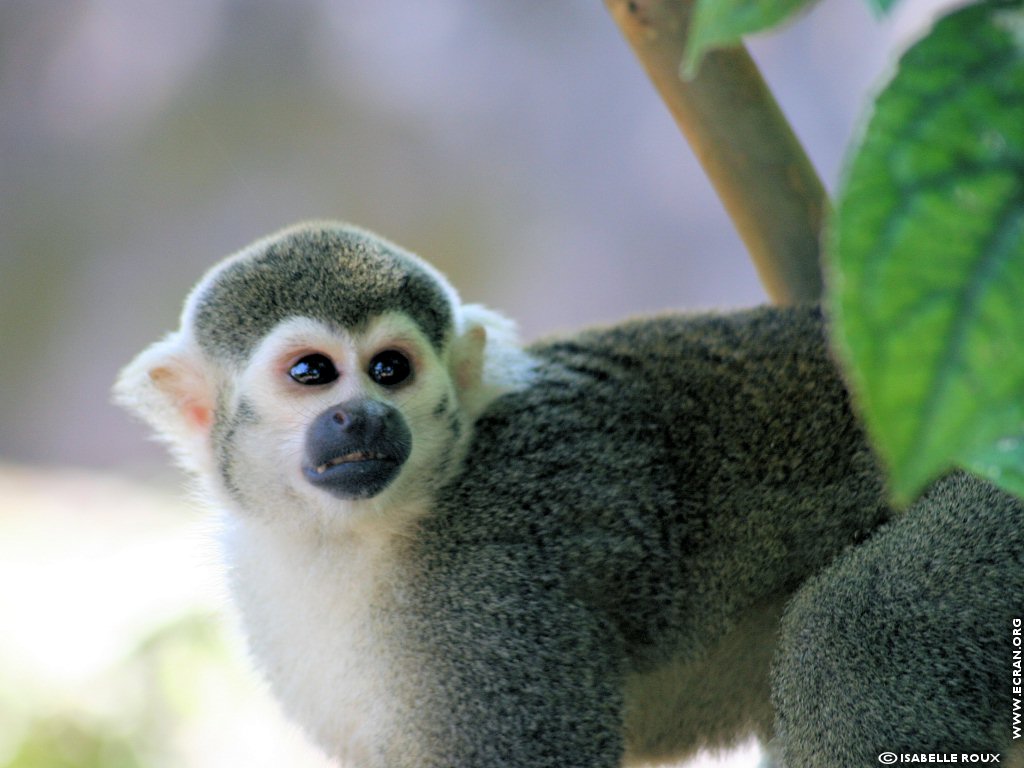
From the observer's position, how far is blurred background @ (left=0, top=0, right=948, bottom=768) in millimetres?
7465

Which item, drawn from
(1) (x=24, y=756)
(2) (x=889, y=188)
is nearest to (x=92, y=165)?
(1) (x=24, y=756)

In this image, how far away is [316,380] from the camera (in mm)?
2293

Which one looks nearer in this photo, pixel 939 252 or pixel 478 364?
pixel 939 252

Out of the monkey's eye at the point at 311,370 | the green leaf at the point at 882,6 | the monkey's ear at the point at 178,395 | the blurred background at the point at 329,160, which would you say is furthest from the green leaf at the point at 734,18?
the blurred background at the point at 329,160

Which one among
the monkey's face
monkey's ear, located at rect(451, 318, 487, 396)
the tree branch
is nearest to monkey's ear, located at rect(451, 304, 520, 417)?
monkey's ear, located at rect(451, 318, 487, 396)

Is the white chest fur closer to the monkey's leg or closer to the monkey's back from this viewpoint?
the monkey's back

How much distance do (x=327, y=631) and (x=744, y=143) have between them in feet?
5.22

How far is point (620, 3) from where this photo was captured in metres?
2.76

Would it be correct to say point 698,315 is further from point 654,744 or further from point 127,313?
point 127,313

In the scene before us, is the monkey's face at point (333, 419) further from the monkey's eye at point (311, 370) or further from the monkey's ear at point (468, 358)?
the monkey's ear at point (468, 358)

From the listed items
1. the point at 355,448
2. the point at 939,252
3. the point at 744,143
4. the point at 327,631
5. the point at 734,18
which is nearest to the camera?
the point at 939,252

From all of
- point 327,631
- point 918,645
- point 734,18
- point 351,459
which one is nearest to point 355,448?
point 351,459

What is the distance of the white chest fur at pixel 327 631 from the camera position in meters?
2.36

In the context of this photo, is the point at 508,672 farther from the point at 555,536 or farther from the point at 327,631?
the point at 327,631
